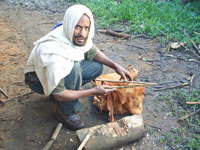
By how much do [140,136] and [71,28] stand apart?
1417mm

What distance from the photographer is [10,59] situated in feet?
13.6

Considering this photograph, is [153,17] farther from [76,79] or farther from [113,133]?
[113,133]

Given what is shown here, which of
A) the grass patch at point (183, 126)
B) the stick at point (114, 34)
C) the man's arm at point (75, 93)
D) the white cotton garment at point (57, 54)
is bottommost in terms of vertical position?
the grass patch at point (183, 126)

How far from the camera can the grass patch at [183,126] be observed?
102 inches

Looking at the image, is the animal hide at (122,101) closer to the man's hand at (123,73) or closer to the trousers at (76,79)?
the man's hand at (123,73)

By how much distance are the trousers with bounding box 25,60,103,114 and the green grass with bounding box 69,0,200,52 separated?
2.55 m

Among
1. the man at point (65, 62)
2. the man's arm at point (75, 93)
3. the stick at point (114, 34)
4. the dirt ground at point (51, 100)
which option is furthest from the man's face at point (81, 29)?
the stick at point (114, 34)

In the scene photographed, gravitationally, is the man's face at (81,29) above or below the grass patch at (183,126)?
above

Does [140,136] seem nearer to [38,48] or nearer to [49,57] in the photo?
[49,57]

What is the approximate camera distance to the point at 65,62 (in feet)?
7.75

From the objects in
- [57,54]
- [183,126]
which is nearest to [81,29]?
[57,54]

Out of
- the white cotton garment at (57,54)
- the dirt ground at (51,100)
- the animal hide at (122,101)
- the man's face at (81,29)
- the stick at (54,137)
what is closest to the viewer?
the white cotton garment at (57,54)

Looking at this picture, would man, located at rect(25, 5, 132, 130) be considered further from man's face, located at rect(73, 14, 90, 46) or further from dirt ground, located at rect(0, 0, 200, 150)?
dirt ground, located at rect(0, 0, 200, 150)

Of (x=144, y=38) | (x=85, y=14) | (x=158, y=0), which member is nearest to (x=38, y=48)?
(x=85, y=14)
